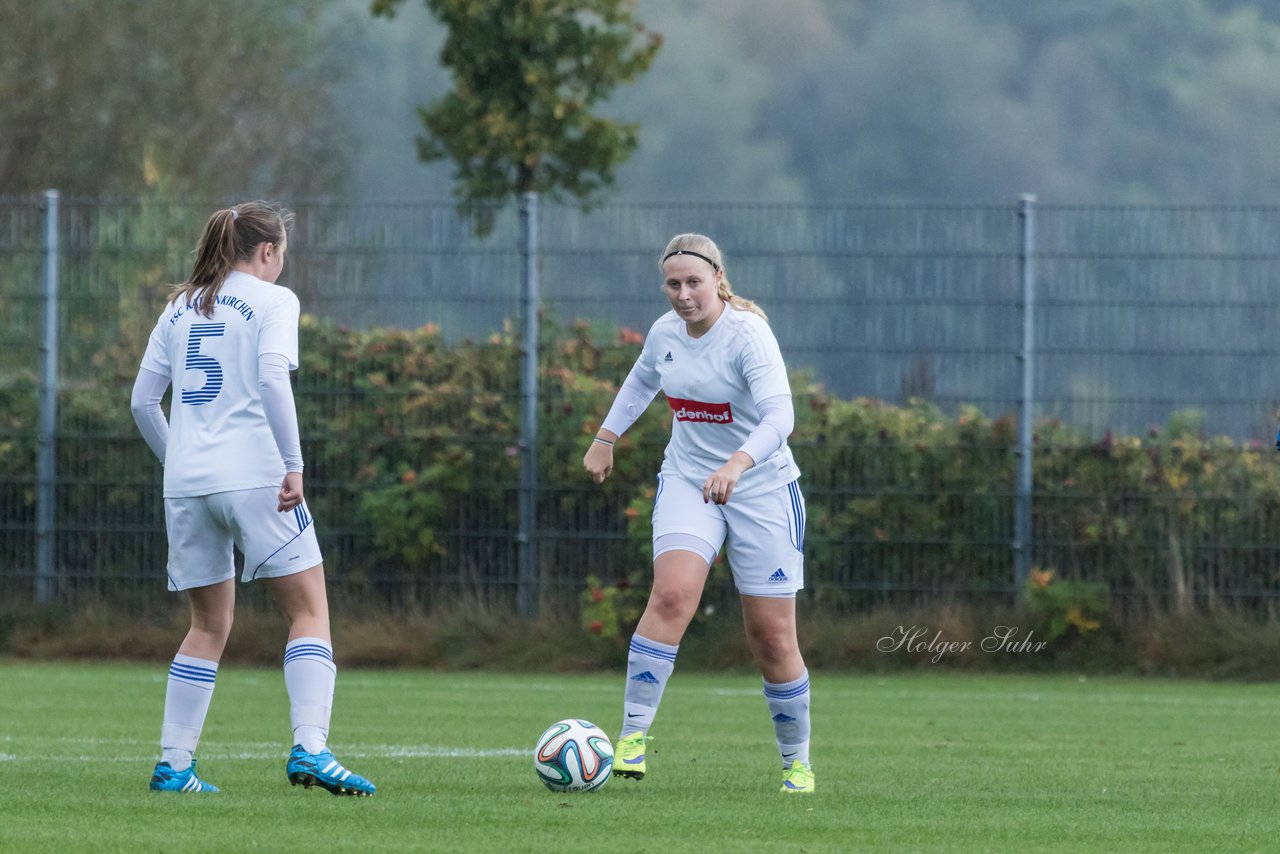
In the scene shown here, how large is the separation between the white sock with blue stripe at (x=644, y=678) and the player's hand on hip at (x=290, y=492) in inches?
51.8

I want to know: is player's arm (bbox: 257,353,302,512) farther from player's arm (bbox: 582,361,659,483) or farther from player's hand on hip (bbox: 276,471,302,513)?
player's arm (bbox: 582,361,659,483)

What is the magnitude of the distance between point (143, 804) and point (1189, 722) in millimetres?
5855

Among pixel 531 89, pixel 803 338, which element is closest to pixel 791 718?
pixel 803 338

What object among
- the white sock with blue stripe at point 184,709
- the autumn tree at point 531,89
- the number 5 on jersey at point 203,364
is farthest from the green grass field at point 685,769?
the autumn tree at point 531,89

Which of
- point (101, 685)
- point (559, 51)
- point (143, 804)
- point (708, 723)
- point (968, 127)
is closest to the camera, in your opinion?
point (143, 804)

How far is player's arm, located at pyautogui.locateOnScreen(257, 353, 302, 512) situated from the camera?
6.80m

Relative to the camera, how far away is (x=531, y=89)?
68.8 ft

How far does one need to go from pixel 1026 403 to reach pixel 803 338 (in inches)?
59.4

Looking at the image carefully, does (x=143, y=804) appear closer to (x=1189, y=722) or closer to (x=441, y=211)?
(x=1189, y=722)

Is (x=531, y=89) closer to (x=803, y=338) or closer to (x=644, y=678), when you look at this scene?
(x=803, y=338)

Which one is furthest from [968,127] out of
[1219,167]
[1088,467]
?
[1088,467]

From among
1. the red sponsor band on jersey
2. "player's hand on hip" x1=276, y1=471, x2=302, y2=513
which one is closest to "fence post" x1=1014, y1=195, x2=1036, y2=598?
the red sponsor band on jersey

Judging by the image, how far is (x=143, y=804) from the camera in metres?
6.72

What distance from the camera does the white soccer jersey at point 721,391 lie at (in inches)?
297
